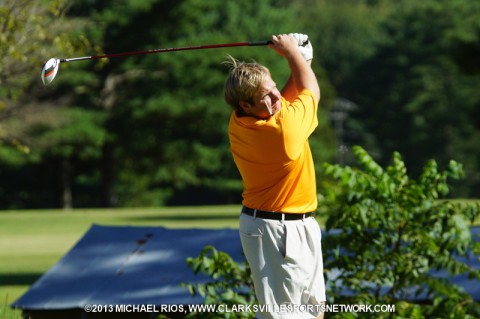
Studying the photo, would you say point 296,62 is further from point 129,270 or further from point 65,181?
point 65,181

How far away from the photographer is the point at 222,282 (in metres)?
7.08

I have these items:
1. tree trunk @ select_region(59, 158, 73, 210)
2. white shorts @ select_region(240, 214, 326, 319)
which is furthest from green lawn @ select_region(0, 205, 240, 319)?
tree trunk @ select_region(59, 158, 73, 210)

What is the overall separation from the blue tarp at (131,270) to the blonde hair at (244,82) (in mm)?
4412

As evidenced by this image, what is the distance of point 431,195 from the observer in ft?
22.5

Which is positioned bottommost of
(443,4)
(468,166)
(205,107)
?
(468,166)

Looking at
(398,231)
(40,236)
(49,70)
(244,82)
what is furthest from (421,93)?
(244,82)

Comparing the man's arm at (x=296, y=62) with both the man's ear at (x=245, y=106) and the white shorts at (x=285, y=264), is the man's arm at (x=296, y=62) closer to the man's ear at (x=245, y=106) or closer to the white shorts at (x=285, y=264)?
the man's ear at (x=245, y=106)

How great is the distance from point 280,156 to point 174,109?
43.3 m

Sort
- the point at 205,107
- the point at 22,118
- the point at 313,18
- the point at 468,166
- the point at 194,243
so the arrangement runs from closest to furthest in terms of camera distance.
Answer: the point at 194,243 < the point at 22,118 < the point at 205,107 < the point at 468,166 < the point at 313,18

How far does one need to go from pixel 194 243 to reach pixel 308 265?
5.24 meters

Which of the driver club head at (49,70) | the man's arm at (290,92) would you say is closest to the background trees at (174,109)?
the driver club head at (49,70)

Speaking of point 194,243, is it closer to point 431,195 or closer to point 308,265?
point 431,195

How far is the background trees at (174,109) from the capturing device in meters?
47.1

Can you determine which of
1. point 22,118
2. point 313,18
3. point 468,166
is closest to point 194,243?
point 22,118
